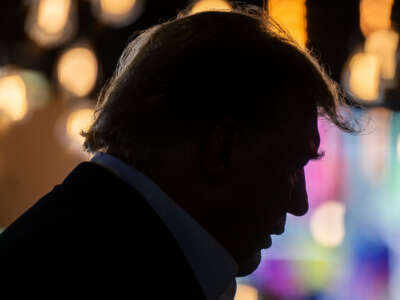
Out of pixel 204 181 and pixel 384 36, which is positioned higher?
pixel 204 181

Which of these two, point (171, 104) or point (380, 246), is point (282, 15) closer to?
point (380, 246)

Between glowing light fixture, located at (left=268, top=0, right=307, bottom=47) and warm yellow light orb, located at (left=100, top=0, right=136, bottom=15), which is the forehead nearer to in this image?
glowing light fixture, located at (left=268, top=0, right=307, bottom=47)

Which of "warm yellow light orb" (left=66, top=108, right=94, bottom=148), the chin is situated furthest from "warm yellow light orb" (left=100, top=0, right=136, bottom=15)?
the chin

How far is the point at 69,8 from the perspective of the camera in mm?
4027

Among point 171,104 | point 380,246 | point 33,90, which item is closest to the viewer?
point 171,104

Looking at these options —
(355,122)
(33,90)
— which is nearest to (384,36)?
(33,90)

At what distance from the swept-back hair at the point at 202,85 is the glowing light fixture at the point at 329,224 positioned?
150 inches

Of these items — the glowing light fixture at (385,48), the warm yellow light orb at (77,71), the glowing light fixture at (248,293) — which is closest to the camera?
the glowing light fixture at (385,48)

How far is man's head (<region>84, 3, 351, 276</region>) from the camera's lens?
828 mm

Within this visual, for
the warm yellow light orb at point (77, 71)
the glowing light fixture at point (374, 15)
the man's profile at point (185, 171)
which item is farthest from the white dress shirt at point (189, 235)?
the warm yellow light orb at point (77, 71)

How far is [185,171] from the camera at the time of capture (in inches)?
32.2

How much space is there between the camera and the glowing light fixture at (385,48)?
4.17 metres

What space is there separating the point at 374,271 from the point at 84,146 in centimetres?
382

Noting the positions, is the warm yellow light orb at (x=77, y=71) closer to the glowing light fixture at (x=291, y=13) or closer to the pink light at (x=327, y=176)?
the glowing light fixture at (x=291, y=13)
